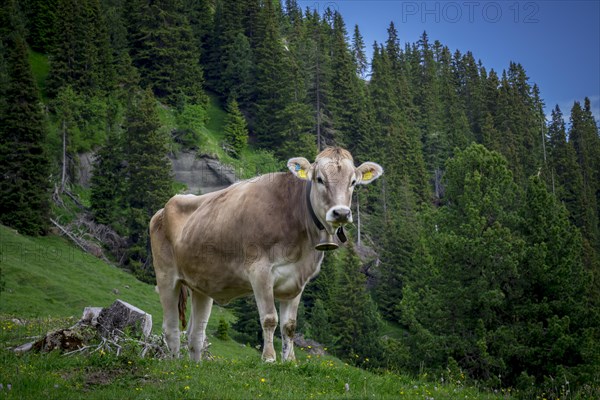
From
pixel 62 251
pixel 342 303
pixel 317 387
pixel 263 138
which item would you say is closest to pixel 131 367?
pixel 317 387

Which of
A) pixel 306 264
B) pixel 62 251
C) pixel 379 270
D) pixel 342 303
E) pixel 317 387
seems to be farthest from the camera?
pixel 379 270

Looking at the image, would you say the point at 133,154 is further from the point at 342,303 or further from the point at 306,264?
the point at 306,264

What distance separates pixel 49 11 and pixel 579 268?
251 ft

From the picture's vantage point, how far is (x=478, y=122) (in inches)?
4624

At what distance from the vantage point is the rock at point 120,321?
30.3 feet

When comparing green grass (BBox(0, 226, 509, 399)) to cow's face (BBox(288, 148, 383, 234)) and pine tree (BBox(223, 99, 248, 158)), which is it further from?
pine tree (BBox(223, 99, 248, 158))

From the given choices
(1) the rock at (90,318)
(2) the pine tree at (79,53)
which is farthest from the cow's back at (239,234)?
(2) the pine tree at (79,53)

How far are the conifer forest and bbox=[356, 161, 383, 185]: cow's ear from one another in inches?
183

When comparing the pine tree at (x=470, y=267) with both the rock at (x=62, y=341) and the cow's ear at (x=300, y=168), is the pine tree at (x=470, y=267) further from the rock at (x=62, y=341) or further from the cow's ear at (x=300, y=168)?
the rock at (x=62, y=341)

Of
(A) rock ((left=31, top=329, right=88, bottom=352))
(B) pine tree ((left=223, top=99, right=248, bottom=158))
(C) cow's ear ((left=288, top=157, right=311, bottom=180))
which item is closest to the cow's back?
(C) cow's ear ((left=288, top=157, right=311, bottom=180))

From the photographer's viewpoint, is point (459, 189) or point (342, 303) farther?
point (342, 303)

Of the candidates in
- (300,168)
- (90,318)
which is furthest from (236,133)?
(300,168)

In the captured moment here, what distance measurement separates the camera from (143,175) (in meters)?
55.9

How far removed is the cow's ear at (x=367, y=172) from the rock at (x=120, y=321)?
13.6 ft
